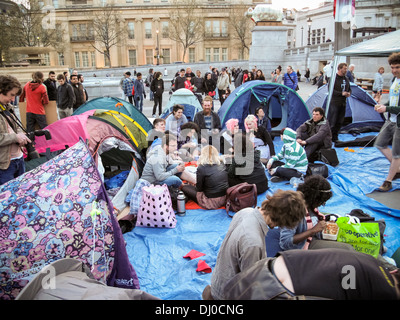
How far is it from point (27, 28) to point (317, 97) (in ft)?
90.2

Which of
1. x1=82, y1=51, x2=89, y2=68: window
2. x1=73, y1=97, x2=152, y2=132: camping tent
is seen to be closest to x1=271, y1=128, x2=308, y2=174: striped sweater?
x1=73, y1=97, x2=152, y2=132: camping tent

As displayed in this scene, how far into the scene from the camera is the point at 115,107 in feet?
26.7

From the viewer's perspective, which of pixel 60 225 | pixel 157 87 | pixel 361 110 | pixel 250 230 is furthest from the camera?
pixel 157 87

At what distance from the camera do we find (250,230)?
96.2 inches

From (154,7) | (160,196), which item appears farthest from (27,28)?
(160,196)

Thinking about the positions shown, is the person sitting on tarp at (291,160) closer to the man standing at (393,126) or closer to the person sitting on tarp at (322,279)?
the man standing at (393,126)

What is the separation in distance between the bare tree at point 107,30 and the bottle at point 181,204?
Answer: 43482 mm

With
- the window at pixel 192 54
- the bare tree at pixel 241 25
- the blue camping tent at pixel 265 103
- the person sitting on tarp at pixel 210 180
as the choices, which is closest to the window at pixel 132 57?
the window at pixel 192 54

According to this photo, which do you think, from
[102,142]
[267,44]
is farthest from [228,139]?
[267,44]

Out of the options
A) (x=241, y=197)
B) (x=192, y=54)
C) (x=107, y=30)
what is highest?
(x=107, y=30)

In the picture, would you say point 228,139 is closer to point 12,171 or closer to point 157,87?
point 12,171

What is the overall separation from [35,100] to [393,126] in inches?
291

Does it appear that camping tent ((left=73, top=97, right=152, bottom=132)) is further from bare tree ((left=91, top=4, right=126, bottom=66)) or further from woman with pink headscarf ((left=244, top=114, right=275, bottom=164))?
bare tree ((left=91, top=4, right=126, bottom=66))

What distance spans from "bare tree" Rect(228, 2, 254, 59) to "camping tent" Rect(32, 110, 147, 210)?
141 feet
